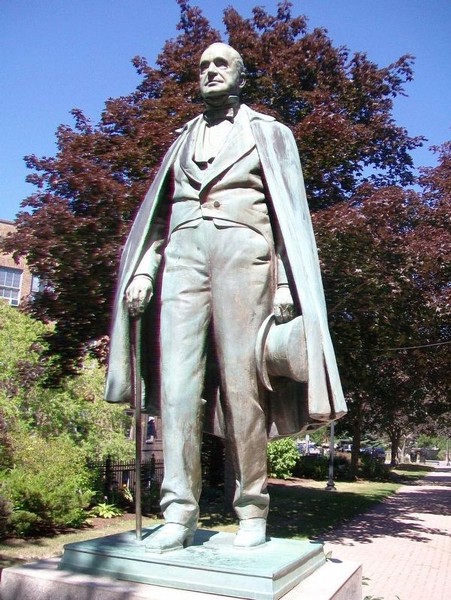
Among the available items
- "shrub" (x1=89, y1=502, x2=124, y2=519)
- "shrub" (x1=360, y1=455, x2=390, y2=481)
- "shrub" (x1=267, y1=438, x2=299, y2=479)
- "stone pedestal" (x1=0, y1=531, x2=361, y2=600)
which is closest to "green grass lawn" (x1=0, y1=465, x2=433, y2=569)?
"shrub" (x1=89, y1=502, x2=124, y2=519)

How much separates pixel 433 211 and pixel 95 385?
11.5 m

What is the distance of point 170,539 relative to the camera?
3.60m

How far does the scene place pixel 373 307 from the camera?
1462cm

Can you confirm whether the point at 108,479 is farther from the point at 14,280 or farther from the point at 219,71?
the point at 14,280

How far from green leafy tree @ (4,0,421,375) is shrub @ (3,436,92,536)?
2281 millimetres

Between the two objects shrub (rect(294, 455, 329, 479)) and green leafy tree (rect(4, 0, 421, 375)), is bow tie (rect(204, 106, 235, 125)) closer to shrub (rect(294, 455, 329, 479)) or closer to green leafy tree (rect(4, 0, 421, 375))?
green leafy tree (rect(4, 0, 421, 375))

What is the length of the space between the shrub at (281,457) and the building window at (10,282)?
18030 millimetres

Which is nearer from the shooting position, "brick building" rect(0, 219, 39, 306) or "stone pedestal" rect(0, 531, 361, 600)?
"stone pedestal" rect(0, 531, 361, 600)

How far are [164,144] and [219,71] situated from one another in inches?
383

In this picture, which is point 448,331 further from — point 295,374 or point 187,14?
point 295,374

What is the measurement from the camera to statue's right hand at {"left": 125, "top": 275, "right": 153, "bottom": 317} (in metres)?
4.18

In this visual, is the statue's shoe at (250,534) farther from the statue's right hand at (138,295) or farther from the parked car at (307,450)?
the parked car at (307,450)

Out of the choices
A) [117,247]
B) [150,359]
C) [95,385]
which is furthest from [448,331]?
[150,359]

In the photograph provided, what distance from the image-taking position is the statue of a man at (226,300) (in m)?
3.89
